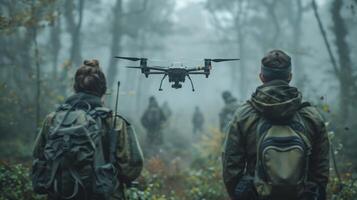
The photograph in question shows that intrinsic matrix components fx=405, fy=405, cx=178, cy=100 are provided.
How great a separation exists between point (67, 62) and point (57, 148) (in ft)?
37.5

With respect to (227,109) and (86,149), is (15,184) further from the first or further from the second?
(227,109)

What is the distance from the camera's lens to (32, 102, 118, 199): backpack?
363cm

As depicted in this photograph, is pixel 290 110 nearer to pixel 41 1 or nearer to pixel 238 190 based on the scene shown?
pixel 238 190

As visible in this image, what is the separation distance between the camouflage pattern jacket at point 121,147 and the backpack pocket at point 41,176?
157 mm

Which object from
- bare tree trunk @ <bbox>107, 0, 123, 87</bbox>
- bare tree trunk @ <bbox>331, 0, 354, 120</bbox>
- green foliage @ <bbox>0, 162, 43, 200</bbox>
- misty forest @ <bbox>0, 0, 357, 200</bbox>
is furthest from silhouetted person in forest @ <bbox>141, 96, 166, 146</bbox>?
green foliage @ <bbox>0, 162, 43, 200</bbox>

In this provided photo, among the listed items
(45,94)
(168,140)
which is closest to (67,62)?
(45,94)

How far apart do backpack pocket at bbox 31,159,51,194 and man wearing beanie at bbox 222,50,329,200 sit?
5.40ft

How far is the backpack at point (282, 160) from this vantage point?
3.32 meters

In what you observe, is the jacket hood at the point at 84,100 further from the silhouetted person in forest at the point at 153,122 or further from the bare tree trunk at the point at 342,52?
the silhouetted person in forest at the point at 153,122

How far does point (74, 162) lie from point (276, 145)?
178 centimetres

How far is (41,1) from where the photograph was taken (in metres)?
11.8

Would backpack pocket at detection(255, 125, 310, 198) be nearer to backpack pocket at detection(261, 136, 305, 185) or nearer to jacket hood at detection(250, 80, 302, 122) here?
backpack pocket at detection(261, 136, 305, 185)

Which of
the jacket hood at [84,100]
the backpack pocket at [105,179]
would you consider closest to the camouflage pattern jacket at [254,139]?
the backpack pocket at [105,179]

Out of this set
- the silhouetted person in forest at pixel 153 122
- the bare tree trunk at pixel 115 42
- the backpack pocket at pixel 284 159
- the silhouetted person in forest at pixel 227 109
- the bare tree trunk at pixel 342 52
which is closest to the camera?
the backpack pocket at pixel 284 159
